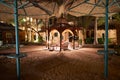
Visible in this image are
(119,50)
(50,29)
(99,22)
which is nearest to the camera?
(119,50)

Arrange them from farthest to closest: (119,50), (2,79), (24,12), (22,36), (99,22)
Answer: (22,36) < (99,22) < (119,50) < (24,12) < (2,79)

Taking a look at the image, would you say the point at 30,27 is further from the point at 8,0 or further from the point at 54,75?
the point at 54,75

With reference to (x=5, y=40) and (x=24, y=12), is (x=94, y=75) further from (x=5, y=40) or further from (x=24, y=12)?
(x=5, y=40)

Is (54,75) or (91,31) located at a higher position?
(91,31)

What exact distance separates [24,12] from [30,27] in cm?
1600

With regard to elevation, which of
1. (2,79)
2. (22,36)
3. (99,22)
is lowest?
(2,79)

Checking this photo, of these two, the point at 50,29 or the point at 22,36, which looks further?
the point at 22,36

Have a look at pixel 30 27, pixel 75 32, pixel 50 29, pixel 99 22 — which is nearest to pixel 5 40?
pixel 30 27

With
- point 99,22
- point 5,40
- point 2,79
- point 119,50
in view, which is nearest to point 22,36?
point 5,40

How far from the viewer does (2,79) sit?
567 cm

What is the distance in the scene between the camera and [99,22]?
2134cm

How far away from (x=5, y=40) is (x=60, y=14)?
1389 cm

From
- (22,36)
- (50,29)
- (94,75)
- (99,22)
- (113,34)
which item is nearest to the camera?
(94,75)

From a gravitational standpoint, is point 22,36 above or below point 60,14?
below
